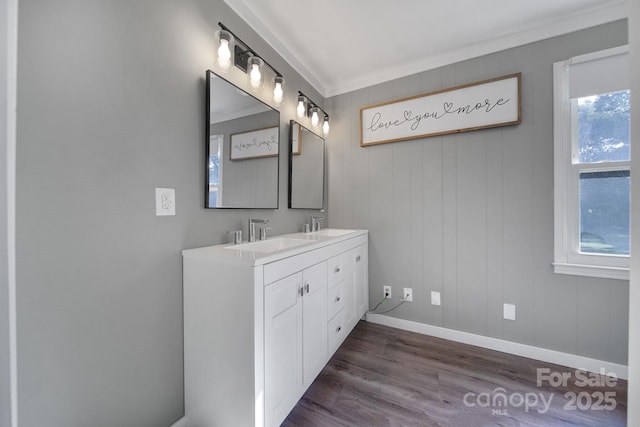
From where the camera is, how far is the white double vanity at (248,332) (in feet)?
3.44

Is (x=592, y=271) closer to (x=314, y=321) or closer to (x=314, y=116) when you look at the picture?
(x=314, y=321)

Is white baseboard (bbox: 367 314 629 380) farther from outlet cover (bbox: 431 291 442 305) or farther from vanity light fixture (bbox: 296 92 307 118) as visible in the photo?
vanity light fixture (bbox: 296 92 307 118)

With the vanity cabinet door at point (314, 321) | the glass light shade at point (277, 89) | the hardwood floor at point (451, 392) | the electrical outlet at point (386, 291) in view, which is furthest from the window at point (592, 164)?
the glass light shade at point (277, 89)

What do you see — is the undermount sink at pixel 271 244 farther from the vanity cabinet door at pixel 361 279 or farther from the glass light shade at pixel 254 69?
the glass light shade at pixel 254 69

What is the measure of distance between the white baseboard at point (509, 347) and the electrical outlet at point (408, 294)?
0.65 feet

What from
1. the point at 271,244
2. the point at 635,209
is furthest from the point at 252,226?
the point at 635,209

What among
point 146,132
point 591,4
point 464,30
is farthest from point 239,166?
point 591,4

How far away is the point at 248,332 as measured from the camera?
1038 millimetres

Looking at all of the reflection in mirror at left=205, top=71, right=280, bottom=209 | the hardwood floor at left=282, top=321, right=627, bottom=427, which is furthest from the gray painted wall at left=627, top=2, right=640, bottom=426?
the reflection in mirror at left=205, top=71, right=280, bottom=209

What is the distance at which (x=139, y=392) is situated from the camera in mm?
1086

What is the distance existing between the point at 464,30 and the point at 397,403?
2577mm

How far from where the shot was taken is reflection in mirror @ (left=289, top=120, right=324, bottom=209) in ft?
7.00

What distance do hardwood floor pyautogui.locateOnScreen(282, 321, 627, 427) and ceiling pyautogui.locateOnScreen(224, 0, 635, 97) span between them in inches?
93.1

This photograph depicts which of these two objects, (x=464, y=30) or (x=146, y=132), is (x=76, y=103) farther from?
(x=464, y=30)
